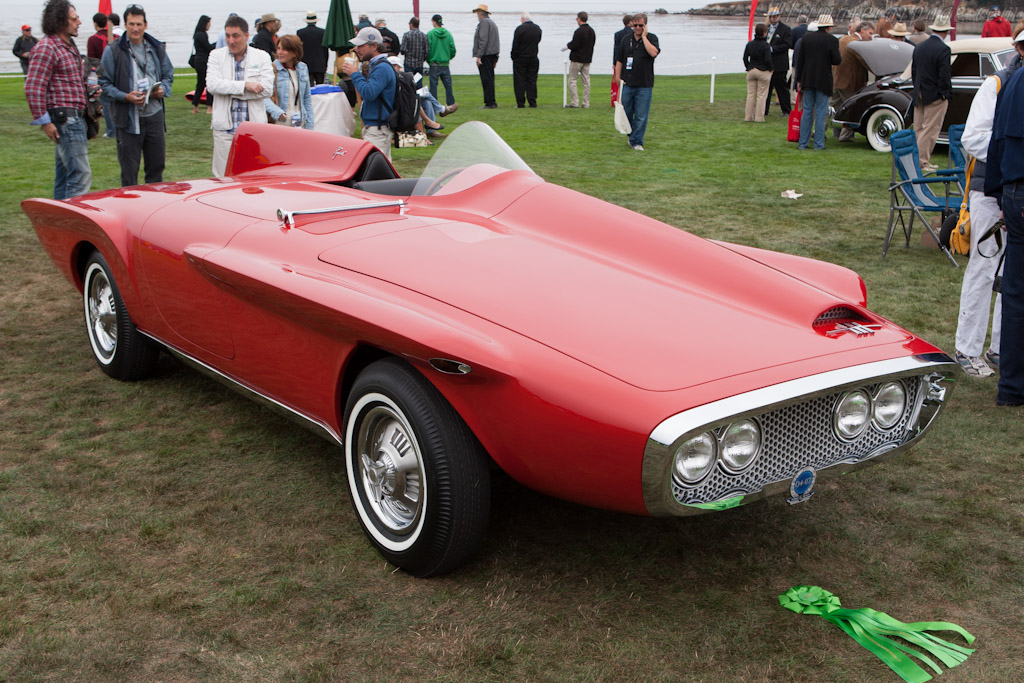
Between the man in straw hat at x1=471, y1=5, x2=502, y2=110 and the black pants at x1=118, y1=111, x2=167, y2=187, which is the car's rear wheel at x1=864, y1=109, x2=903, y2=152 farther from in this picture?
the black pants at x1=118, y1=111, x2=167, y2=187

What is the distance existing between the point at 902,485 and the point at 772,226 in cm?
555

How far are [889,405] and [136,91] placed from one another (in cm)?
697

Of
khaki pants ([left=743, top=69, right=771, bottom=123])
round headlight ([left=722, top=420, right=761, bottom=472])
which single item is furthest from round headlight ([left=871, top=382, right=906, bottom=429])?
khaki pants ([left=743, top=69, right=771, bottom=123])

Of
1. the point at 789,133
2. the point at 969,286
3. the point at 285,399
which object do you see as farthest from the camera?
the point at 789,133

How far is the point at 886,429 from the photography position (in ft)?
9.98

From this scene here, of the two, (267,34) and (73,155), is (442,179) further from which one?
(267,34)

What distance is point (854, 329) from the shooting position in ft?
10.2

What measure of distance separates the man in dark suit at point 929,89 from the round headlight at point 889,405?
9.05m

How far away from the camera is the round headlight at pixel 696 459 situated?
2635 mm

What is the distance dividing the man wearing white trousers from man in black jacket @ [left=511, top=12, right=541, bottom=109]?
14340 mm

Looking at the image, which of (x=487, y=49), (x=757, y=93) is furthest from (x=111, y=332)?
(x=487, y=49)

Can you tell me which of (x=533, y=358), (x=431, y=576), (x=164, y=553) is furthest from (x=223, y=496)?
(x=533, y=358)

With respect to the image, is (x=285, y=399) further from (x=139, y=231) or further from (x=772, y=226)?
(x=772, y=226)

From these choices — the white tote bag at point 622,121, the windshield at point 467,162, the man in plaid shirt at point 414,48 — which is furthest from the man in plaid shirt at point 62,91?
the man in plaid shirt at point 414,48
